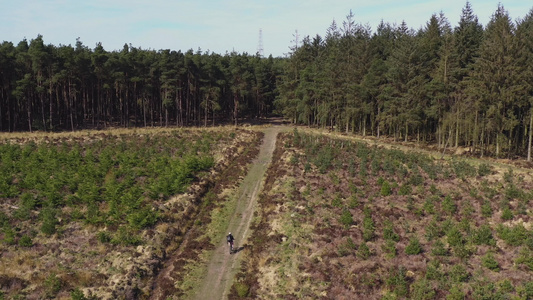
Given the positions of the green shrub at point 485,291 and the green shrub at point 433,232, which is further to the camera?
the green shrub at point 433,232

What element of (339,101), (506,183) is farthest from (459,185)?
(339,101)

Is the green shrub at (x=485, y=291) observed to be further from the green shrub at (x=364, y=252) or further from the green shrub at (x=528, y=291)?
the green shrub at (x=364, y=252)

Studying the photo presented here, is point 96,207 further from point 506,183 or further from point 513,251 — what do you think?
point 506,183

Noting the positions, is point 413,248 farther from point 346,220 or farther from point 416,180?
point 416,180

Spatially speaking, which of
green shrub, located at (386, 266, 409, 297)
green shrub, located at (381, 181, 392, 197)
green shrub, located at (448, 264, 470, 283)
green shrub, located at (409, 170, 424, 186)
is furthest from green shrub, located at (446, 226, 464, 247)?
green shrub, located at (409, 170, 424, 186)

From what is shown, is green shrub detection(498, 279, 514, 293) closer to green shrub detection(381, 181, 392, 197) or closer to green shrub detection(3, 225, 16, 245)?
green shrub detection(381, 181, 392, 197)

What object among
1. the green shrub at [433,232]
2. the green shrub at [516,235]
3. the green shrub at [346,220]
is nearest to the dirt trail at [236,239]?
the green shrub at [346,220]
